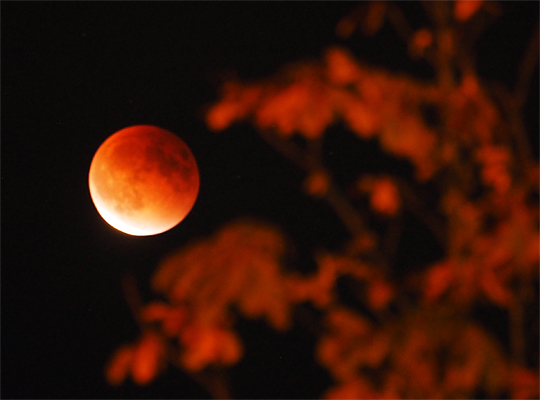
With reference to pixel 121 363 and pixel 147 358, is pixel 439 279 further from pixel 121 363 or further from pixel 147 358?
pixel 121 363

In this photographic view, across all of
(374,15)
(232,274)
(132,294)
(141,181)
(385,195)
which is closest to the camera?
(141,181)

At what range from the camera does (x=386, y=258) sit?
3.52 metres

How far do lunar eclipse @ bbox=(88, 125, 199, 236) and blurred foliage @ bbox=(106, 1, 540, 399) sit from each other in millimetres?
1199

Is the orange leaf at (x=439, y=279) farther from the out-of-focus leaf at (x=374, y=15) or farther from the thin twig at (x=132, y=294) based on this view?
the thin twig at (x=132, y=294)

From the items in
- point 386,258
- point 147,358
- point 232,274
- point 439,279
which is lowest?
point 439,279

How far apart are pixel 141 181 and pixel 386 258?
8.22ft

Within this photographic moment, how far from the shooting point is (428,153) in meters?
2.80

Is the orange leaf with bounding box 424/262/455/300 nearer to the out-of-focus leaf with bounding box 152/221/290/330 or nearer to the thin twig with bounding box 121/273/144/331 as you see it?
the out-of-focus leaf with bounding box 152/221/290/330

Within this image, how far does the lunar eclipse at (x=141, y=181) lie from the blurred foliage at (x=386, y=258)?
3.93 feet

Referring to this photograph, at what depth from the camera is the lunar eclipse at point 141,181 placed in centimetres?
147

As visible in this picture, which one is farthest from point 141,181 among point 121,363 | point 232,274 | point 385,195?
point 121,363

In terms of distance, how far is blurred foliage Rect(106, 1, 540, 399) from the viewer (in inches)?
101

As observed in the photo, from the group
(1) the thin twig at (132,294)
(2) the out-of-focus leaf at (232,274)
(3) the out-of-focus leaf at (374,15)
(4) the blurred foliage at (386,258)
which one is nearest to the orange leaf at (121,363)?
(4) the blurred foliage at (386,258)

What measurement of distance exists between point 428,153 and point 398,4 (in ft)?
4.90
